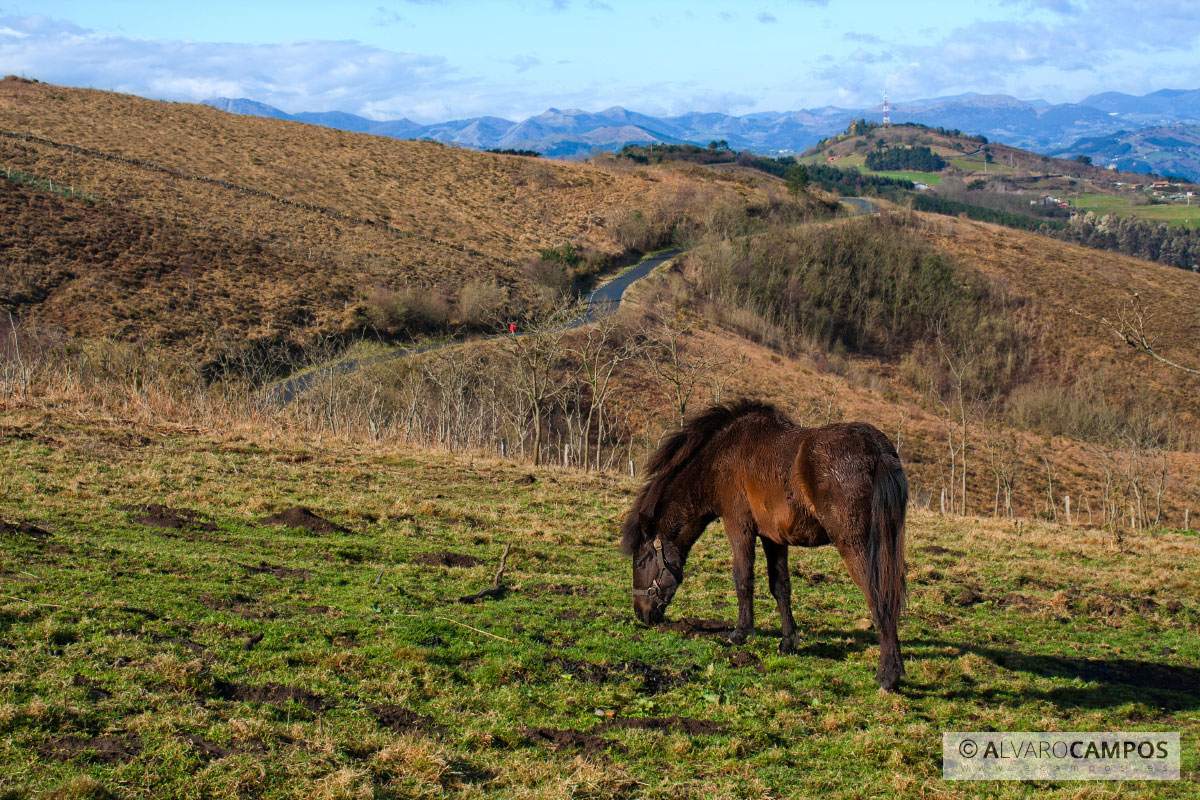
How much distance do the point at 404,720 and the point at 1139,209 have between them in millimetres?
195687

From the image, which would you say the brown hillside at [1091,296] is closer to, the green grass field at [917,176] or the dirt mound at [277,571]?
the dirt mound at [277,571]

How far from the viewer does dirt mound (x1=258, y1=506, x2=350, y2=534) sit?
12.2 metres

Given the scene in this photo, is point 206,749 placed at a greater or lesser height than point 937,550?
greater

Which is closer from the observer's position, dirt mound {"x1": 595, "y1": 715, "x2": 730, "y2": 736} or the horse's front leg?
dirt mound {"x1": 595, "y1": 715, "x2": 730, "y2": 736}

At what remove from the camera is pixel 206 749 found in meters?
5.00

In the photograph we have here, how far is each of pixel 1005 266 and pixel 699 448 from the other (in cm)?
9115

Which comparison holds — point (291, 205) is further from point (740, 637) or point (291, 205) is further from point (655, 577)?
point (740, 637)

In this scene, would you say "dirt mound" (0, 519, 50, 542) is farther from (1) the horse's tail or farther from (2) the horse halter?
(1) the horse's tail

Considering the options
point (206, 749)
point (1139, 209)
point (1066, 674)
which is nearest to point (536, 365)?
point (1066, 674)

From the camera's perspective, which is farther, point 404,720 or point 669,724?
point 669,724

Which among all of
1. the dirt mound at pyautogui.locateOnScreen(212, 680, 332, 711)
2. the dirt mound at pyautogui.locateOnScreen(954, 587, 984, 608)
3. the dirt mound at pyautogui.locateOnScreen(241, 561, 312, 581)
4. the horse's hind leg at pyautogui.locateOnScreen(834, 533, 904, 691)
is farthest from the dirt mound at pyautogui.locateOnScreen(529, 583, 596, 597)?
the dirt mound at pyautogui.locateOnScreen(954, 587, 984, 608)

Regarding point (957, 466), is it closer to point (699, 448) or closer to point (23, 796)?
point (699, 448)

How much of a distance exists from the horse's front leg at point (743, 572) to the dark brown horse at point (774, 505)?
11 millimetres

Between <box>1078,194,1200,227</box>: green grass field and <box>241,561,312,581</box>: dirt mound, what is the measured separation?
164863 mm
